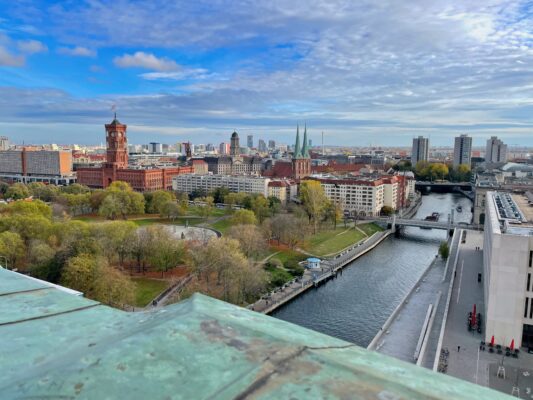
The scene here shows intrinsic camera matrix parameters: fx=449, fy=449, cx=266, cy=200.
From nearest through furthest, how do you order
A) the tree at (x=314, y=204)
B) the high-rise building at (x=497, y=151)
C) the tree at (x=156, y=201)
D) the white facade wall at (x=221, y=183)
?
1. the tree at (x=314, y=204)
2. the tree at (x=156, y=201)
3. the white facade wall at (x=221, y=183)
4. the high-rise building at (x=497, y=151)

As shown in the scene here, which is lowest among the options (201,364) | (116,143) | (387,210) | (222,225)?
(222,225)

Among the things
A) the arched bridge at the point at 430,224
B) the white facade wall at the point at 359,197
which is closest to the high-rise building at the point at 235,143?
the white facade wall at the point at 359,197

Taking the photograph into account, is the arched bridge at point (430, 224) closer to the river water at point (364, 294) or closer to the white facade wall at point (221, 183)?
the river water at point (364, 294)

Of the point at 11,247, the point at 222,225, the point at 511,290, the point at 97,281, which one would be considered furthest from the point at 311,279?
the point at 222,225

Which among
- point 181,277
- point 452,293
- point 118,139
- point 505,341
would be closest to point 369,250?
point 452,293

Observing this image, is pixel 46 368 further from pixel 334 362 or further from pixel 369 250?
pixel 369 250

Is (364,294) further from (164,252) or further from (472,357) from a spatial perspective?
(164,252)
